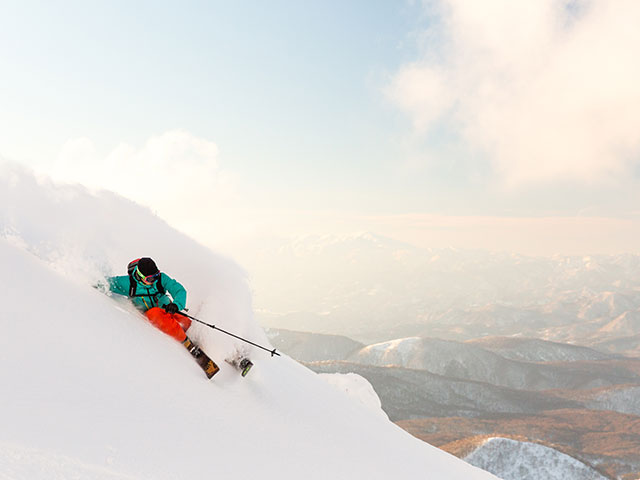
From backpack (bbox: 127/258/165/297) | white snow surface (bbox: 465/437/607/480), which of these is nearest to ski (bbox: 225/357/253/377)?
backpack (bbox: 127/258/165/297)

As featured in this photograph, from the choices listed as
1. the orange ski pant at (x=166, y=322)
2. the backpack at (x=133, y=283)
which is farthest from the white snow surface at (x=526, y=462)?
the backpack at (x=133, y=283)

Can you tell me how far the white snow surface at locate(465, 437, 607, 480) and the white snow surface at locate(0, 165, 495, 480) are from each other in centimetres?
7016

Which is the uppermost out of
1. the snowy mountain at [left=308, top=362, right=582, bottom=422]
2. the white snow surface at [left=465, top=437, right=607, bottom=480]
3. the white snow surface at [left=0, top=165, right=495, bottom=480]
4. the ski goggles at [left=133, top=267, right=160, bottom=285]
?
the snowy mountain at [left=308, top=362, right=582, bottom=422]

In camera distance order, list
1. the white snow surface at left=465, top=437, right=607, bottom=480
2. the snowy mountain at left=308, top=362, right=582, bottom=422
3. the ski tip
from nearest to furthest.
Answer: the ski tip < the white snow surface at left=465, top=437, right=607, bottom=480 < the snowy mountain at left=308, top=362, right=582, bottom=422

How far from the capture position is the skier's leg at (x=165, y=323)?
283 inches

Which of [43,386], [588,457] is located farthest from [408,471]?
[588,457]

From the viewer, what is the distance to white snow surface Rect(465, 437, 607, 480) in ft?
204

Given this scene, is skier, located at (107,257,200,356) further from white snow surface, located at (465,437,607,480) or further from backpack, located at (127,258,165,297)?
white snow surface, located at (465,437,607,480)

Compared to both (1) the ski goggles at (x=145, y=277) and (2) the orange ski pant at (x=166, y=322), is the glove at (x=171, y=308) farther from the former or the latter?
(1) the ski goggles at (x=145, y=277)

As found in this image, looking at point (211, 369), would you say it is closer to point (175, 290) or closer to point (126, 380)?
point (175, 290)

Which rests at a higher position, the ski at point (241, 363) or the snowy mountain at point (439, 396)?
the snowy mountain at point (439, 396)

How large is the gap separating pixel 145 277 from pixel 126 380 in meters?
2.32

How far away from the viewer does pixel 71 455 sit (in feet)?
10.8

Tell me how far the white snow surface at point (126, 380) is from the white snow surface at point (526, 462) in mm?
70157
